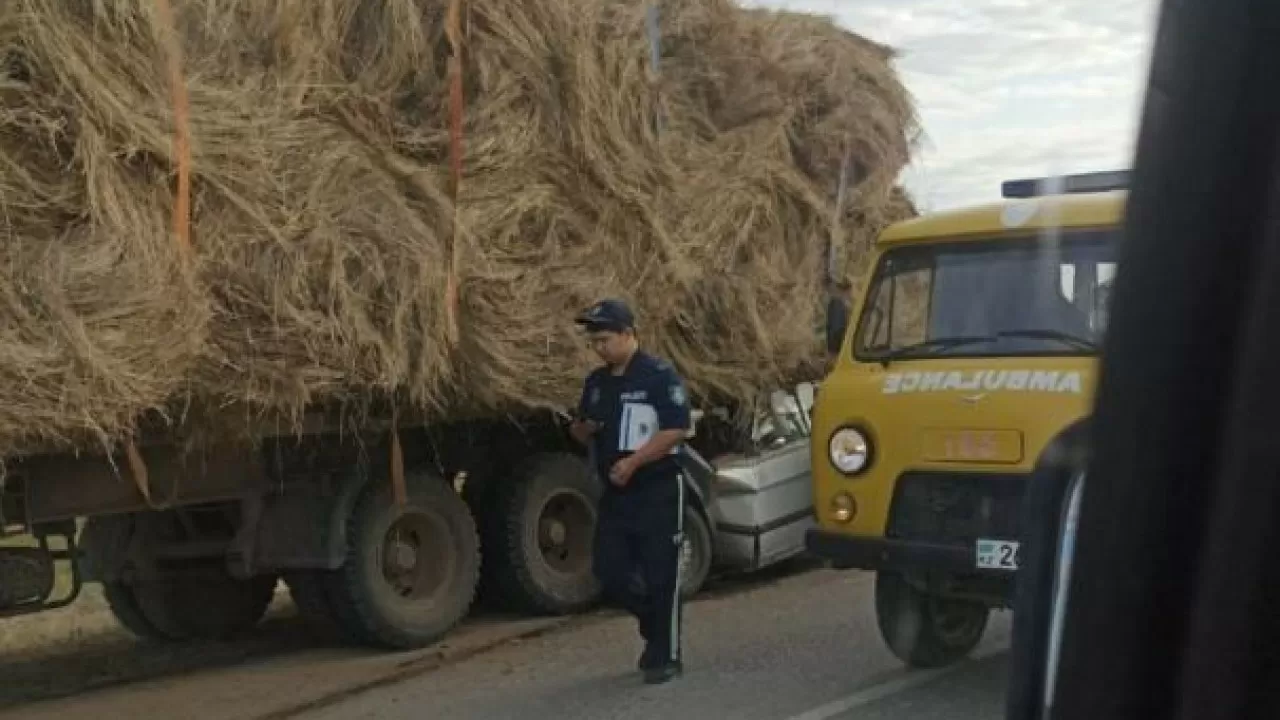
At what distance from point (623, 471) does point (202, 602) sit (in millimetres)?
3269

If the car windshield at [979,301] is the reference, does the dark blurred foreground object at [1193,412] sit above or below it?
above

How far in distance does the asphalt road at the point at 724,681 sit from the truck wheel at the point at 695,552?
0.45 m

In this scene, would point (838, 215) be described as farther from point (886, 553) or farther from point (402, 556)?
point (886, 553)

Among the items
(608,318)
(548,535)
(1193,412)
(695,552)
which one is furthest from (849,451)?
(1193,412)

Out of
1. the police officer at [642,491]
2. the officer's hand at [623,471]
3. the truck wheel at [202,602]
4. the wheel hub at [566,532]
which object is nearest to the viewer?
the officer's hand at [623,471]

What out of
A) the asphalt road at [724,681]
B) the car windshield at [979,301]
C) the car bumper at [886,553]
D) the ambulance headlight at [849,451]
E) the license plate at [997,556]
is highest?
the car windshield at [979,301]

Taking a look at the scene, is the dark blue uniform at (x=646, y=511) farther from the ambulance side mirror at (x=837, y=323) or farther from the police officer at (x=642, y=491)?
the ambulance side mirror at (x=837, y=323)

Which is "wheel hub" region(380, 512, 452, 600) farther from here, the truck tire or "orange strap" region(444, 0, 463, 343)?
"orange strap" region(444, 0, 463, 343)

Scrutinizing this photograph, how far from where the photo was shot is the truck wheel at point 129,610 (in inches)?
367

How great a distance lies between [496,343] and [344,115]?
4.41 feet

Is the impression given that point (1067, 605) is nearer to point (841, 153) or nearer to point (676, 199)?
point (676, 199)

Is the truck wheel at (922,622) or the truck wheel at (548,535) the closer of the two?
the truck wheel at (922,622)

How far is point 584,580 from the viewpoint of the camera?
10.0m

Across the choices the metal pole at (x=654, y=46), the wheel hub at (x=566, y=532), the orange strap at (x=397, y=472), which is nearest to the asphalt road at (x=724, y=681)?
the wheel hub at (x=566, y=532)
